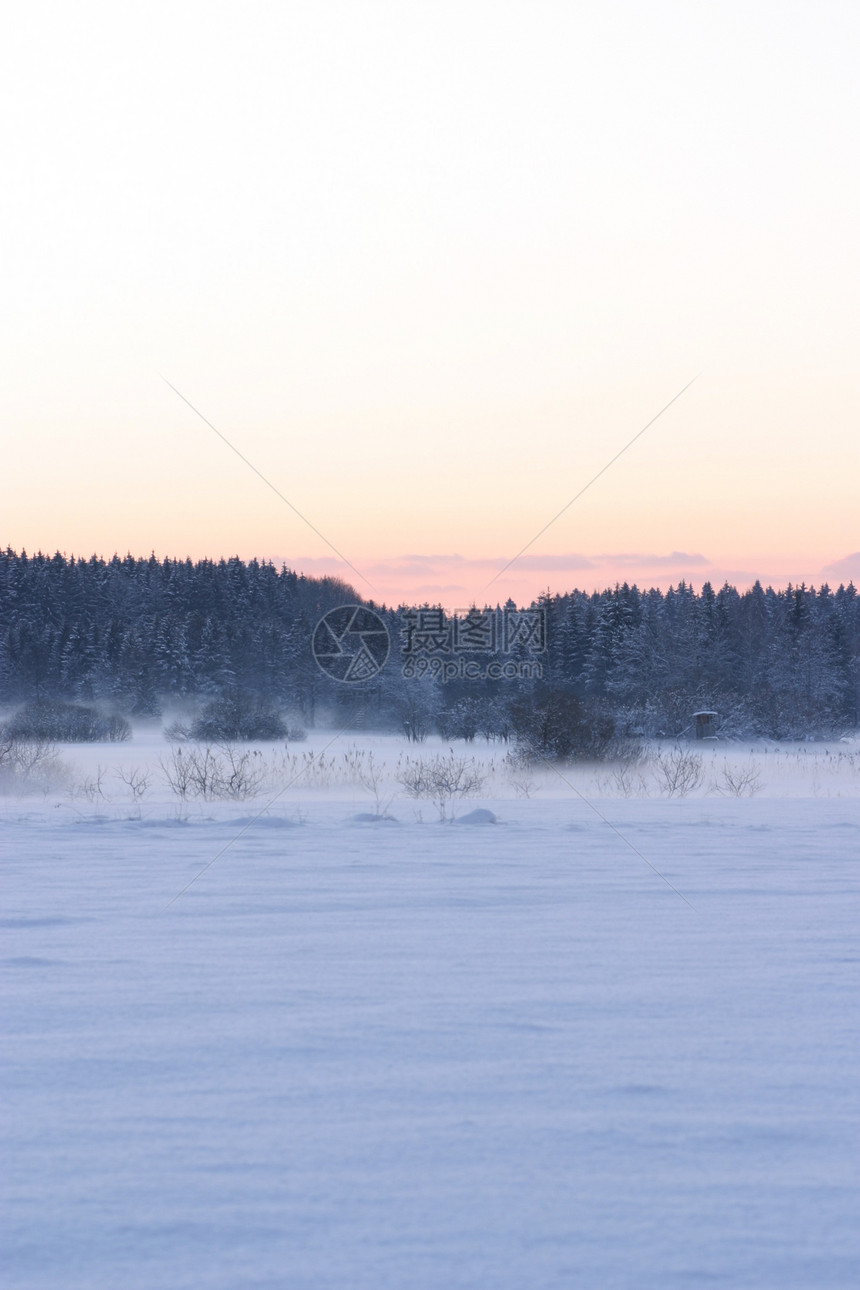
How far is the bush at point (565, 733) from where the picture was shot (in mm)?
18359

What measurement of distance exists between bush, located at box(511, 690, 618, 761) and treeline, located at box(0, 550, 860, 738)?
27.5 feet

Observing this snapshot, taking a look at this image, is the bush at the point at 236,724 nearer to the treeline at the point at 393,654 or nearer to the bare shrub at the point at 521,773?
the treeline at the point at 393,654

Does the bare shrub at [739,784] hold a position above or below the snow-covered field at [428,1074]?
below

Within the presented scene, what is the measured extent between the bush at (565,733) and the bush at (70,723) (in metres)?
14.3

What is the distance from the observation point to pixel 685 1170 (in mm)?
2729

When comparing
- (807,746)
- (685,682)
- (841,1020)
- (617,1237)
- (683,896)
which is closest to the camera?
(617,1237)

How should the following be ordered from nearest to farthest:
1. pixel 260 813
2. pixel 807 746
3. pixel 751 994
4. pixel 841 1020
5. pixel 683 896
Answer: pixel 841 1020 → pixel 751 994 → pixel 683 896 → pixel 260 813 → pixel 807 746

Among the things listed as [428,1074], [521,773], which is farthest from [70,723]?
[428,1074]

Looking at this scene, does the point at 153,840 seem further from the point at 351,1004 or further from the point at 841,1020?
the point at 841,1020

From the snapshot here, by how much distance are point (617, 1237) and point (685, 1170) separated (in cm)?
39

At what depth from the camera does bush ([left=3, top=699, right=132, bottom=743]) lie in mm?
27656

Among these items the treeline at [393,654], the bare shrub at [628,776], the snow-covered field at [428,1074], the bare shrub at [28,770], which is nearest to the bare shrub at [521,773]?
the bare shrub at [628,776]

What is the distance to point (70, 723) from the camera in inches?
1177

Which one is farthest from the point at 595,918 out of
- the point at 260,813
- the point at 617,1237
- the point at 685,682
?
the point at 685,682
